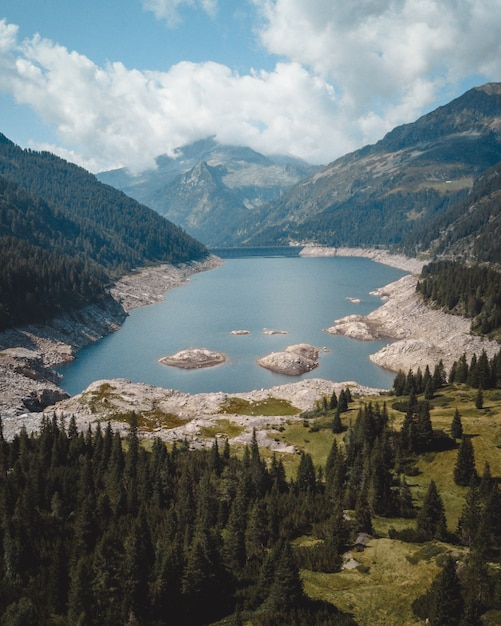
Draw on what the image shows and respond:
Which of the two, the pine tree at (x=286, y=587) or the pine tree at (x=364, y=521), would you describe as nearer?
the pine tree at (x=286, y=587)

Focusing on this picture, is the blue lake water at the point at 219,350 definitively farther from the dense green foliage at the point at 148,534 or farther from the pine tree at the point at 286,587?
the pine tree at the point at 286,587

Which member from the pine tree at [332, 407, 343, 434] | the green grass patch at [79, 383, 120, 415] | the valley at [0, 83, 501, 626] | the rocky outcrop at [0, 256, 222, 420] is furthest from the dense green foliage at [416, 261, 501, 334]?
the rocky outcrop at [0, 256, 222, 420]

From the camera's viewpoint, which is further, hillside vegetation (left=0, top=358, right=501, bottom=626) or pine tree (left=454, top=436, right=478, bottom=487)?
pine tree (left=454, top=436, right=478, bottom=487)

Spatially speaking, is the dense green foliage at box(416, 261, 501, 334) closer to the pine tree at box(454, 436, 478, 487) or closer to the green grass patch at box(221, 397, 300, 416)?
the green grass patch at box(221, 397, 300, 416)

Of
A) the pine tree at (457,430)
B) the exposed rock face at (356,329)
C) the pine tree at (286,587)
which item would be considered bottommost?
the pine tree at (286,587)

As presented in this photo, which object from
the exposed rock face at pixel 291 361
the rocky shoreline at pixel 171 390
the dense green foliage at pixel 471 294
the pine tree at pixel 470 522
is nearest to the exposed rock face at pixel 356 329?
the rocky shoreline at pixel 171 390

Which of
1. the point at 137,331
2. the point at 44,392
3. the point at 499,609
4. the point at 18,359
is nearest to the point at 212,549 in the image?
the point at 499,609

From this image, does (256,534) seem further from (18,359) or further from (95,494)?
(18,359)
